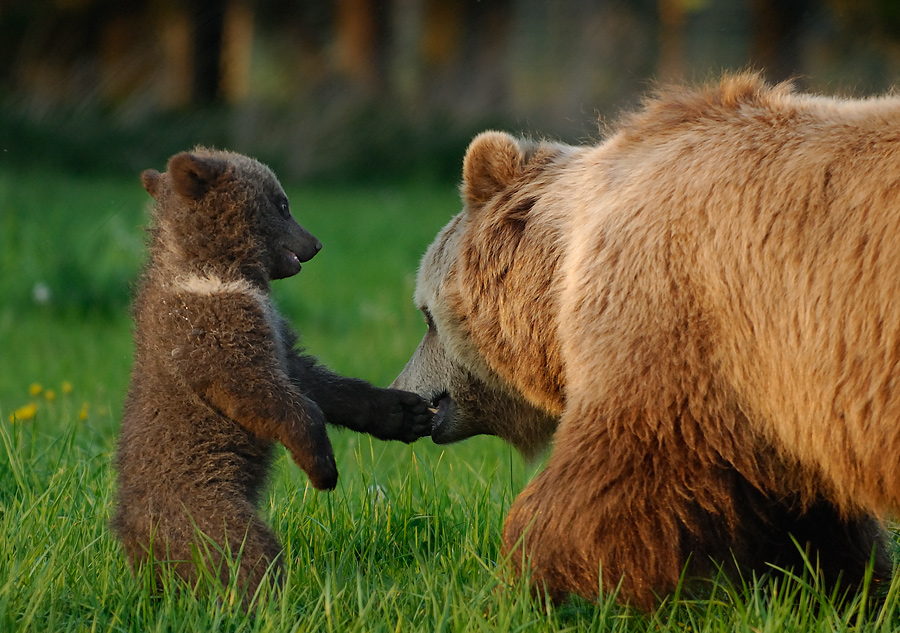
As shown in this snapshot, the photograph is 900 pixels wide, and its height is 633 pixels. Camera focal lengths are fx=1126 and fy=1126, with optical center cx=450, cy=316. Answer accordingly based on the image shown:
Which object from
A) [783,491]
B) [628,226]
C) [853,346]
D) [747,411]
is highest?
[628,226]

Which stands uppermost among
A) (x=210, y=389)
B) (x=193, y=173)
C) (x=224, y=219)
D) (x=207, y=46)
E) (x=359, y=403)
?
(x=193, y=173)

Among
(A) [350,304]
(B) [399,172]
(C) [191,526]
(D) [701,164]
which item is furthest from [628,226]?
(B) [399,172]

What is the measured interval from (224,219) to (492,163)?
987 millimetres

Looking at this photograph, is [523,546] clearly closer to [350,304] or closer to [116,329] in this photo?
[116,329]

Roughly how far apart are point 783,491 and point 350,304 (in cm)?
834

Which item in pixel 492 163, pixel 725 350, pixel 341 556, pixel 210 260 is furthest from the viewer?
pixel 492 163

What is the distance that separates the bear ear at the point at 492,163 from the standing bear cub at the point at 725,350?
647mm

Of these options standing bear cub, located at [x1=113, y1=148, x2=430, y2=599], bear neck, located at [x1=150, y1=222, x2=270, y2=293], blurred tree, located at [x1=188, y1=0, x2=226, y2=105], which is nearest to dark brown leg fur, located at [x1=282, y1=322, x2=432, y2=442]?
standing bear cub, located at [x1=113, y1=148, x2=430, y2=599]

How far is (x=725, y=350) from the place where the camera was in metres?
2.97

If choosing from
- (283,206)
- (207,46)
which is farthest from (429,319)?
(207,46)

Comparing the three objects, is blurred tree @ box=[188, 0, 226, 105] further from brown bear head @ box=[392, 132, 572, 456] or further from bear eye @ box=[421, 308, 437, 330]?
brown bear head @ box=[392, 132, 572, 456]

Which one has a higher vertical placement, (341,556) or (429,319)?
(429,319)

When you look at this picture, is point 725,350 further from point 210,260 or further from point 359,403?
point 210,260

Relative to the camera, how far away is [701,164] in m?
3.17
